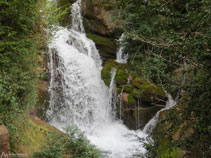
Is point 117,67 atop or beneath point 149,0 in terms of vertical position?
beneath

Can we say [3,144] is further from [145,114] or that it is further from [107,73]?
[107,73]

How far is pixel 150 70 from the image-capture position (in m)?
4.22

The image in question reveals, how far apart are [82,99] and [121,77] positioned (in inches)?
94.6

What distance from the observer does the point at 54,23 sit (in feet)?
17.8

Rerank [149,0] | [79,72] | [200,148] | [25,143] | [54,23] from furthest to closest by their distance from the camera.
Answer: [79,72], [54,23], [25,143], [149,0], [200,148]

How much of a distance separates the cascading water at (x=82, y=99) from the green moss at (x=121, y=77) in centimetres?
33

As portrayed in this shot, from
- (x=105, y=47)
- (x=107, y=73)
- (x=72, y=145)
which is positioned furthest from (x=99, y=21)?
(x=72, y=145)

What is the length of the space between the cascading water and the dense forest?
183 inches

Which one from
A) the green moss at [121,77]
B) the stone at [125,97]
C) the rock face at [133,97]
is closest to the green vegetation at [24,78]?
the rock face at [133,97]

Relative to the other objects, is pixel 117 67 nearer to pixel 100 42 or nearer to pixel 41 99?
pixel 100 42

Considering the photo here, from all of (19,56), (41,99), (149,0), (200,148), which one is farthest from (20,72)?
(41,99)

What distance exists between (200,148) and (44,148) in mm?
2913

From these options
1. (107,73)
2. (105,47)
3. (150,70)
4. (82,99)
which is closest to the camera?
(150,70)

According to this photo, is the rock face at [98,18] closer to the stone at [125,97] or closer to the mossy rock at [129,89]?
the mossy rock at [129,89]
